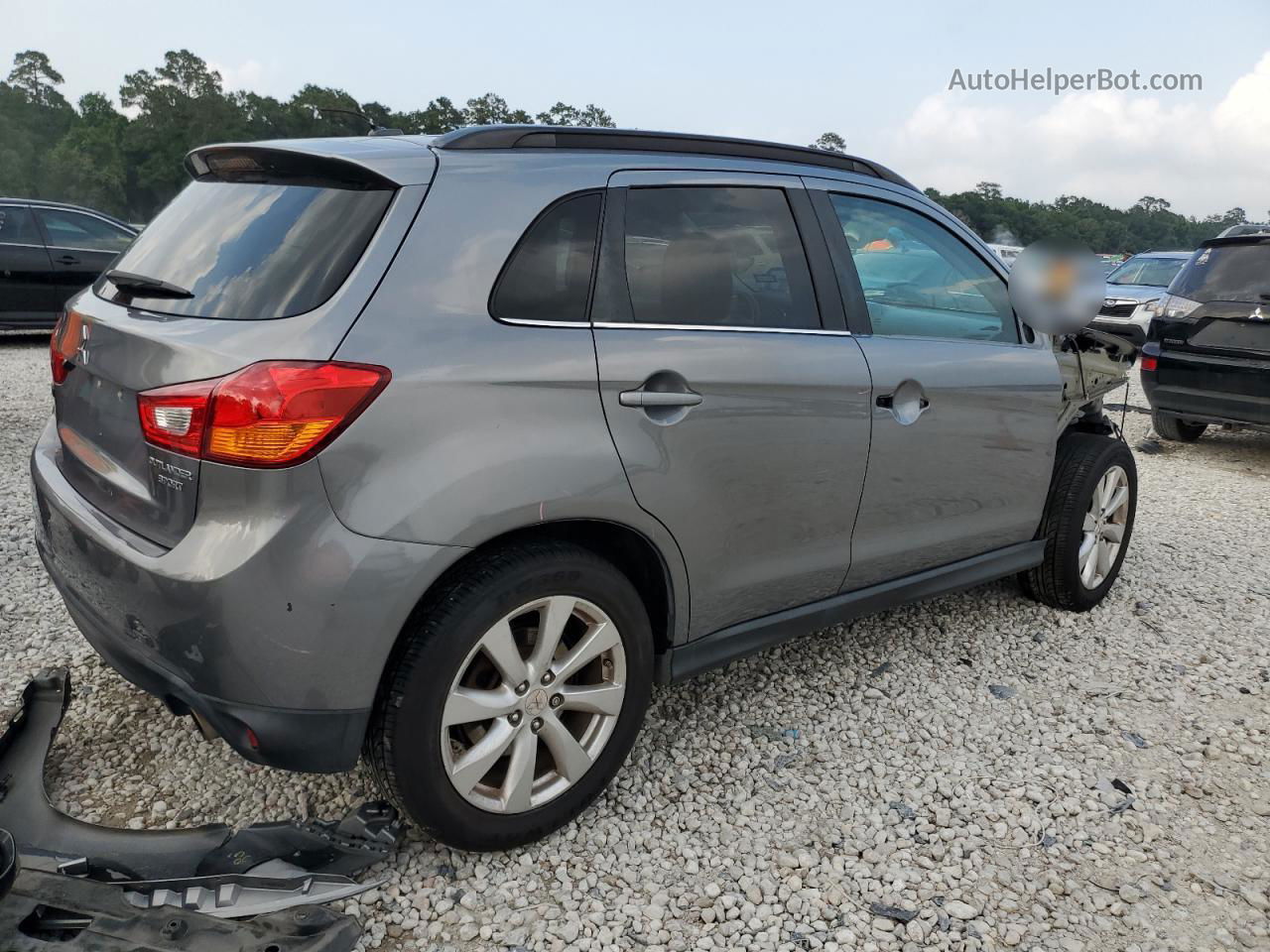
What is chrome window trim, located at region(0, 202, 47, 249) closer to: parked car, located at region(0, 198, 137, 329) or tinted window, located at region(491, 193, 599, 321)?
parked car, located at region(0, 198, 137, 329)

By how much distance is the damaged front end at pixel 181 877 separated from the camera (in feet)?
6.47

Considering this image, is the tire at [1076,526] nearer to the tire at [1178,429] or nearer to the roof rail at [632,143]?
the roof rail at [632,143]

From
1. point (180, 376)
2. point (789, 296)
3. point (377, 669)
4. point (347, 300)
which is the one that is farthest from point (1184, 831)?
point (180, 376)

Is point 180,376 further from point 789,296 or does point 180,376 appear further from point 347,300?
point 789,296

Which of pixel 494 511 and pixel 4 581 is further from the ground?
pixel 494 511

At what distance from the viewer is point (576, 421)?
2.25 meters

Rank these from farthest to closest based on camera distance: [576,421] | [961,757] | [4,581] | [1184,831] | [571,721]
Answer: [4,581] → [961,757] → [1184,831] → [571,721] → [576,421]

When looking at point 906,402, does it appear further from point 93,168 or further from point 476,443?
point 93,168

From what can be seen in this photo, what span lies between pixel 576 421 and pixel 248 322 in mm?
751

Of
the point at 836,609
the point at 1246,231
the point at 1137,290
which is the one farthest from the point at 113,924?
the point at 1137,290

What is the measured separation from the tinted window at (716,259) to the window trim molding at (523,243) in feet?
0.30

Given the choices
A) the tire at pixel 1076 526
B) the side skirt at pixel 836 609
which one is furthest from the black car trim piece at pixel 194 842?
the tire at pixel 1076 526

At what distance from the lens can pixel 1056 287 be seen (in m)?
3.79

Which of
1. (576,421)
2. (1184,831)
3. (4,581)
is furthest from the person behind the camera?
(4,581)
